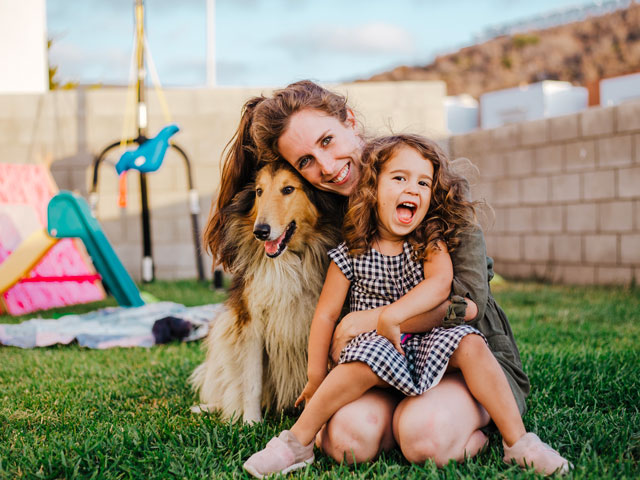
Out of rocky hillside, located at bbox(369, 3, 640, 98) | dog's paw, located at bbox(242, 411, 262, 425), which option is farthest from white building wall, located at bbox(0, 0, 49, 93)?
rocky hillside, located at bbox(369, 3, 640, 98)

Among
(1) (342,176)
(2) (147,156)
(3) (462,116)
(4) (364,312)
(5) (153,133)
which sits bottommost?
(4) (364,312)

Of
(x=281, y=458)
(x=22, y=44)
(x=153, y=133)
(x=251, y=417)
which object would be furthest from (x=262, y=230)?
(x=22, y=44)

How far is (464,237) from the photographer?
226cm

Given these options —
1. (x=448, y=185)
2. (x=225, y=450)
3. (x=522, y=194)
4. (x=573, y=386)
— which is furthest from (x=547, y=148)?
(x=225, y=450)

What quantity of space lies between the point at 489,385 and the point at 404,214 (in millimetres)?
633

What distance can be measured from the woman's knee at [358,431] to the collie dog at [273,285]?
21.7 inches

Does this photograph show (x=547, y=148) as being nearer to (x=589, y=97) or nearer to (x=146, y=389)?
(x=146, y=389)

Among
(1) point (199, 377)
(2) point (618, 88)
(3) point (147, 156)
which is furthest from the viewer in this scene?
(2) point (618, 88)

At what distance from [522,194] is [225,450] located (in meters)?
6.30

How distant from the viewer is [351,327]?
88.6 inches

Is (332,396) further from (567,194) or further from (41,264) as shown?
(567,194)

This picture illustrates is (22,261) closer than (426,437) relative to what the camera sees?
No

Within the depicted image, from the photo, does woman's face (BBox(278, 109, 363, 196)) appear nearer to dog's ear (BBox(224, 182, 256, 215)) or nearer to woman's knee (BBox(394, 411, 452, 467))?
dog's ear (BBox(224, 182, 256, 215))

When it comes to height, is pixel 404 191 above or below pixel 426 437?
above
